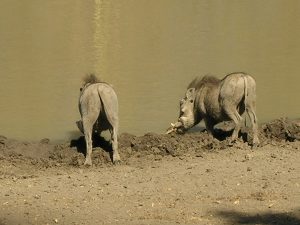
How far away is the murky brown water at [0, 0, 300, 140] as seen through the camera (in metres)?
15.7

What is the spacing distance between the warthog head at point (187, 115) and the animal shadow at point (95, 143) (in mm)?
1186

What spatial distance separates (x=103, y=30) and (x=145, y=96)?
11.8m

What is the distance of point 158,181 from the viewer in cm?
1034

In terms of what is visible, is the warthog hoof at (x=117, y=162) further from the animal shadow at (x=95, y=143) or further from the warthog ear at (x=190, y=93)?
the warthog ear at (x=190, y=93)

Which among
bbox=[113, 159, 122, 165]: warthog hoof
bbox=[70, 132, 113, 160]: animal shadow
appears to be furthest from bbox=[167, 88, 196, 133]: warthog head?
bbox=[113, 159, 122, 165]: warthog hoof

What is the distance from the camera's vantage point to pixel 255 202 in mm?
9203

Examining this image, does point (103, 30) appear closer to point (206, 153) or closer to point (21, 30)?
point (21, 30)

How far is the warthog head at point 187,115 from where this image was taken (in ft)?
43.5

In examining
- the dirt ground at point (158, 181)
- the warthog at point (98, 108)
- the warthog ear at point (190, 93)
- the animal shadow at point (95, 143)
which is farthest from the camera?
the warthog ear at point (190, 93)

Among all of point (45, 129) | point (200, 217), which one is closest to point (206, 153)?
point (200, 217)

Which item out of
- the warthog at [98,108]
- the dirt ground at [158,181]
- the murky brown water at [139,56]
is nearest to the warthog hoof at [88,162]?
the dirt ground at [158,181]

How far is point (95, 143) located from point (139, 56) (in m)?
9.09

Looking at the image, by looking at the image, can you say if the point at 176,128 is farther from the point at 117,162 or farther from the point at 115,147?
the point at 117,162

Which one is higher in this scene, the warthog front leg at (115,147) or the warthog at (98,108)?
the warthog at (98,108)
